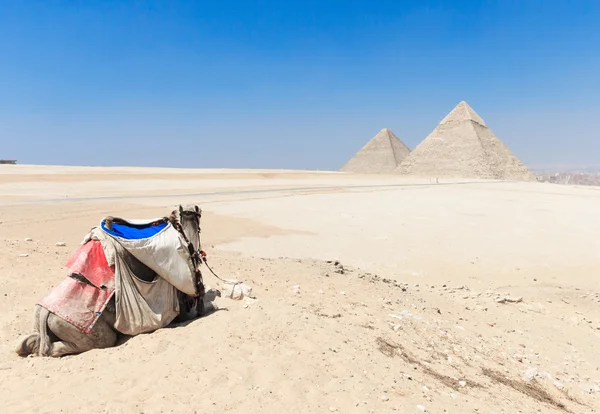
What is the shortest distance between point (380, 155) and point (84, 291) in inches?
4591

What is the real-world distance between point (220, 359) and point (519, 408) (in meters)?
2.71

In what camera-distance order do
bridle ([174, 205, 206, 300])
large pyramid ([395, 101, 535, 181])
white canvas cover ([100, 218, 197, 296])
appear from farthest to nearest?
large pyramid ([395, 101, 535, 181]) < bridle ([174, 205, 206, 300]) < white canvas cover ([100, 218, 197, 296])

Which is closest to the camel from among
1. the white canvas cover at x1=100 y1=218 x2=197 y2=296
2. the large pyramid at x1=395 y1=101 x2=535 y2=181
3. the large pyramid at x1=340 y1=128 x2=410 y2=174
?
the white canvas cover at x1=100 y1=218 x2=197 y2=296

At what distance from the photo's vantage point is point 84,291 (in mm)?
4469

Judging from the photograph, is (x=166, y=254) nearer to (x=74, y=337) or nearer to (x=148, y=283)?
(x=148, y=283)

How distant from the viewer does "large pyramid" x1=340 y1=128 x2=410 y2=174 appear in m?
116

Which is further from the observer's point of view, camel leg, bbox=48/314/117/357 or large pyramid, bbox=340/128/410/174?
large pyramid, bbox=340/128/410/174

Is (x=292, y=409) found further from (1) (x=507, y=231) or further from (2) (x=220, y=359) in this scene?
(1) (x=507, y=231)

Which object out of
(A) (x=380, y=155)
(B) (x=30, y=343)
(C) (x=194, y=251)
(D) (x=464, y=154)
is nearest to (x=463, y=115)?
(D) (x=464, y=154)

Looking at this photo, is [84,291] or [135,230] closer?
[84,291]

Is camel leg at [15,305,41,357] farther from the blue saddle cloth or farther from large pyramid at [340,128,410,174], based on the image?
large pyramid at [340,128,410,174]

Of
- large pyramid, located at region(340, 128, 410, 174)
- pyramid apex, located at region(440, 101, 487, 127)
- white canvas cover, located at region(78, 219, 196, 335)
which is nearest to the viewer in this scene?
white canvas cover, located at region(78, 219, 196, 335)

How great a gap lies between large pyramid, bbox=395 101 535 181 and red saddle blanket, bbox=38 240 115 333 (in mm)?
92765

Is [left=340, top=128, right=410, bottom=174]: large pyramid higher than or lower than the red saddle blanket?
higher
